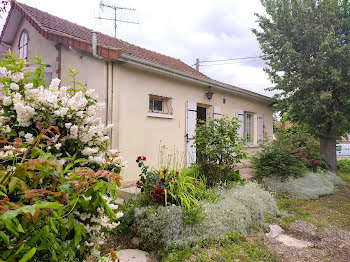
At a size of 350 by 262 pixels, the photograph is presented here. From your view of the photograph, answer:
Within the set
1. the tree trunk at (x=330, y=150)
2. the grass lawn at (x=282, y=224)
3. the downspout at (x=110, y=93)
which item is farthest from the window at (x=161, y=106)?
the tree trunk at (x=330, y=150)

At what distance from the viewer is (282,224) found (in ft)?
12.9

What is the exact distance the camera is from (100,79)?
5109 mm

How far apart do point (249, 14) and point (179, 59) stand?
358cm

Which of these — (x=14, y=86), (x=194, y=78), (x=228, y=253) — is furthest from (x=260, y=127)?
(x=14, y=86)

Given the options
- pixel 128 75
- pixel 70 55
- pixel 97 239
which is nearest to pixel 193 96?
pixel 128 75

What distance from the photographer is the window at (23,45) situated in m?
6.92

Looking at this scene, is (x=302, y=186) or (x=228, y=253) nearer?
(x=228, y=253)

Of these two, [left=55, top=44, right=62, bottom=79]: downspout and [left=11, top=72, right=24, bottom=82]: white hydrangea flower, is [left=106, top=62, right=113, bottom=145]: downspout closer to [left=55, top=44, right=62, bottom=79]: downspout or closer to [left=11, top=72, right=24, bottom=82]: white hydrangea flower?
[left=55, top=44, right=62, bottom=79]: downspout

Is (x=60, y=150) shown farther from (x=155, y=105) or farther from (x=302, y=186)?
(x=302, y=186)

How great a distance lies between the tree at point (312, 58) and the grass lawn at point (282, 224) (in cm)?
297

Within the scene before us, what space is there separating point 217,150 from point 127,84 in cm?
257

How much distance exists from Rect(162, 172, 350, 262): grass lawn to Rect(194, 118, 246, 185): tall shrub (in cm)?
122

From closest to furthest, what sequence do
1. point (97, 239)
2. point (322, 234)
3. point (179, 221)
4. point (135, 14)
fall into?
point (97, 239)
point (179, 221)
point (322, 234)
point (135, 14)

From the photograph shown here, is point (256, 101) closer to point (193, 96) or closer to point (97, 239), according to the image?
point (193, 96)
